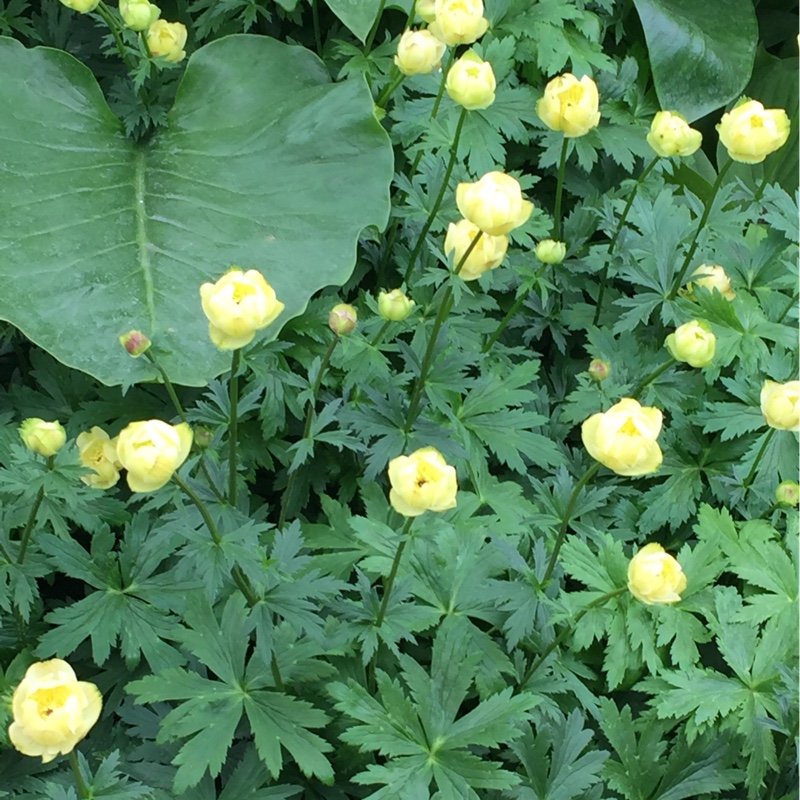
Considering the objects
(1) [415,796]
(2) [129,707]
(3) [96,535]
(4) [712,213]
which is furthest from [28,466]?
(4) [712,213]

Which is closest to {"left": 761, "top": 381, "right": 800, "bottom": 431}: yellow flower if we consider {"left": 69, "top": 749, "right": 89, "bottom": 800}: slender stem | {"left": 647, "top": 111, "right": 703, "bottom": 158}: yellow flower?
{"left": 647, "top": 111, "right": 703, "bottom": 158}: yellow flower

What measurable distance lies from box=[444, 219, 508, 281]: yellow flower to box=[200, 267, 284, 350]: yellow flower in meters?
0.26

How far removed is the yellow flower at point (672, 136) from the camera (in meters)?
0.98

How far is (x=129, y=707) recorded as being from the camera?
0.79 meters

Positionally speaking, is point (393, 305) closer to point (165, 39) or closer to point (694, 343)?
point (694, 343)

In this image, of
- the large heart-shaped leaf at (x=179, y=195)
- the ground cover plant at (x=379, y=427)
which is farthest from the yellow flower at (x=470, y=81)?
the large heart-shaped leaf at (x=179, y=195)

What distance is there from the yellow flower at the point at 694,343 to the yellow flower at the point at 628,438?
15cm

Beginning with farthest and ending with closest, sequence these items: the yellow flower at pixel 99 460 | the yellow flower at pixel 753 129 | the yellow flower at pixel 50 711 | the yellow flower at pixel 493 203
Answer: the yellow flower at pixel 753 129 → the yellow flower at pixel 99 460 → the yellow flower at pixel 493 203 → the yellow flower at pixel 50 711

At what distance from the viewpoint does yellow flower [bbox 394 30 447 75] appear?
93 cm

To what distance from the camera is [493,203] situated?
27.4 inches

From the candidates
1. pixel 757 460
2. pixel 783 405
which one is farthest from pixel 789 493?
pixel 783 405

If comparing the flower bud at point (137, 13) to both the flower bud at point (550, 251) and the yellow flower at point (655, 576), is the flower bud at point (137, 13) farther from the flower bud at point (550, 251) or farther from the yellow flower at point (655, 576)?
the yellow flower at point (655, 576)

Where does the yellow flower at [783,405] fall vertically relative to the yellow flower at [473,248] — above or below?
below

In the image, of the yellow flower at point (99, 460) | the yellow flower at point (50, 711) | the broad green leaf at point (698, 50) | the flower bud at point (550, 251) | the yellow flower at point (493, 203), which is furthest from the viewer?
the broad green leaf at point (698, 50)
